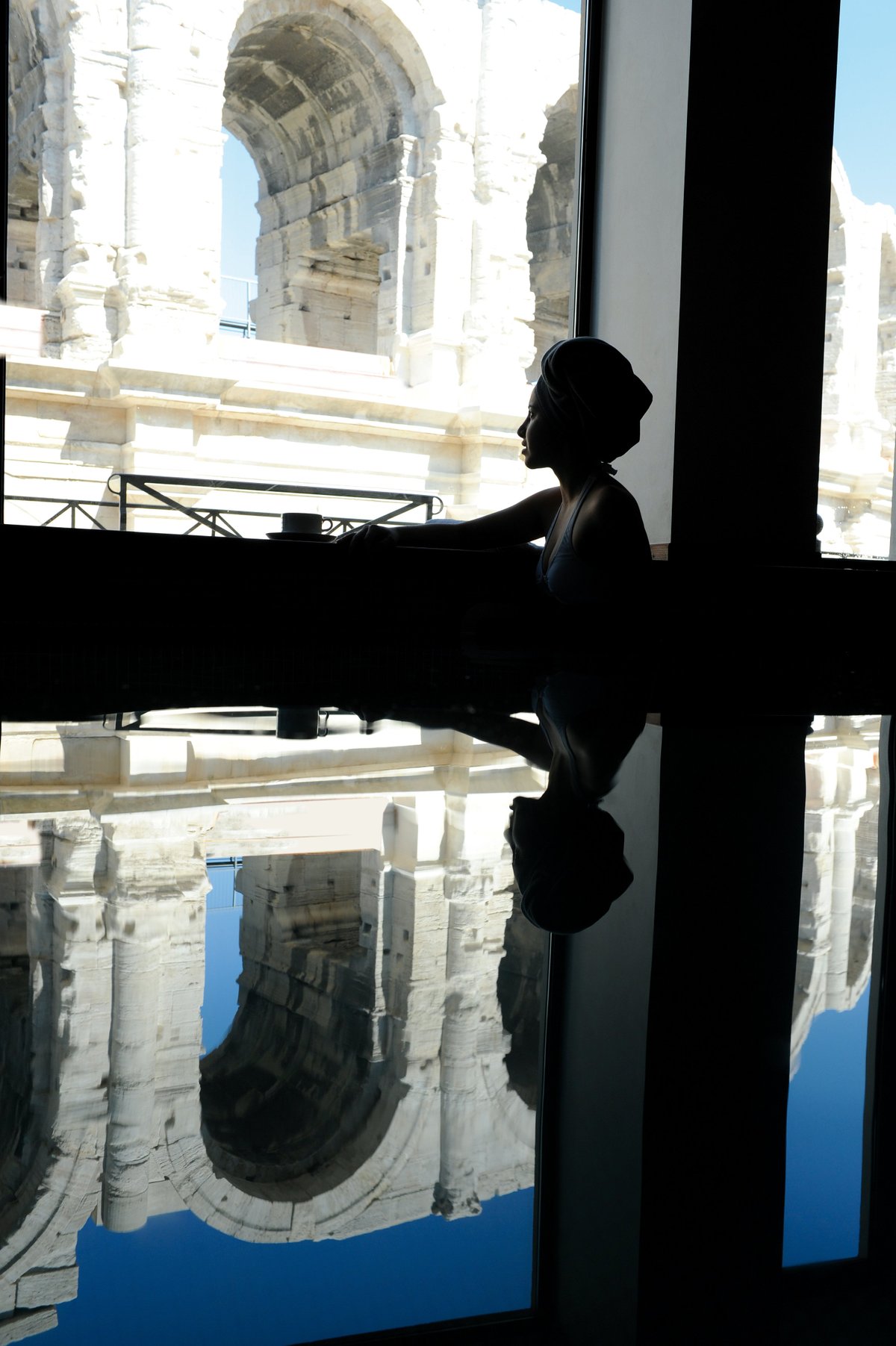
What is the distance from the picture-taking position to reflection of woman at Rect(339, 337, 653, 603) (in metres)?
2.22

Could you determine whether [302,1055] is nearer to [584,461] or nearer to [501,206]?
[584,461]

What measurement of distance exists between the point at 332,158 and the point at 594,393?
35.7ft

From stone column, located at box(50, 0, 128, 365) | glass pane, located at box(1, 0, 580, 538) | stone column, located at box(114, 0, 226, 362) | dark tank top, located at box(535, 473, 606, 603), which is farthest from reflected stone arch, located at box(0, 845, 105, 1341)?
stone column, located at box(50, 0, 128, 365)

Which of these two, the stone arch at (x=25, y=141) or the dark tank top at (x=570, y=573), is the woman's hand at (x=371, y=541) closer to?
the dark tank top at (x=570, y=573)

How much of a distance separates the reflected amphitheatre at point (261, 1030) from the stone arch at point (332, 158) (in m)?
11.1

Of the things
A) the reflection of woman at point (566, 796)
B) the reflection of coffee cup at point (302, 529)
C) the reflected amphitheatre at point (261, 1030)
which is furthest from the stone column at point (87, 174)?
the reflected amphitheatre at point (261, 1030)

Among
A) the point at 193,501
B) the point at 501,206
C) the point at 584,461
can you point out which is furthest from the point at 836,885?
the point at 501,206

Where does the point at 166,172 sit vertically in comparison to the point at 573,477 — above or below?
above

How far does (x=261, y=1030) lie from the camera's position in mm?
408

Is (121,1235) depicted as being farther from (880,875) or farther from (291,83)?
(291,83)

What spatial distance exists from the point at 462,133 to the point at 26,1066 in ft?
38.8

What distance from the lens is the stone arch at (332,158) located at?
35.8ft

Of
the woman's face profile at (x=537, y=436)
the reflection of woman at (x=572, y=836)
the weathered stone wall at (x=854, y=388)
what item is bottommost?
the reflection of woman at (x=572, y=836)

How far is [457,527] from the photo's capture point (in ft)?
8.37
